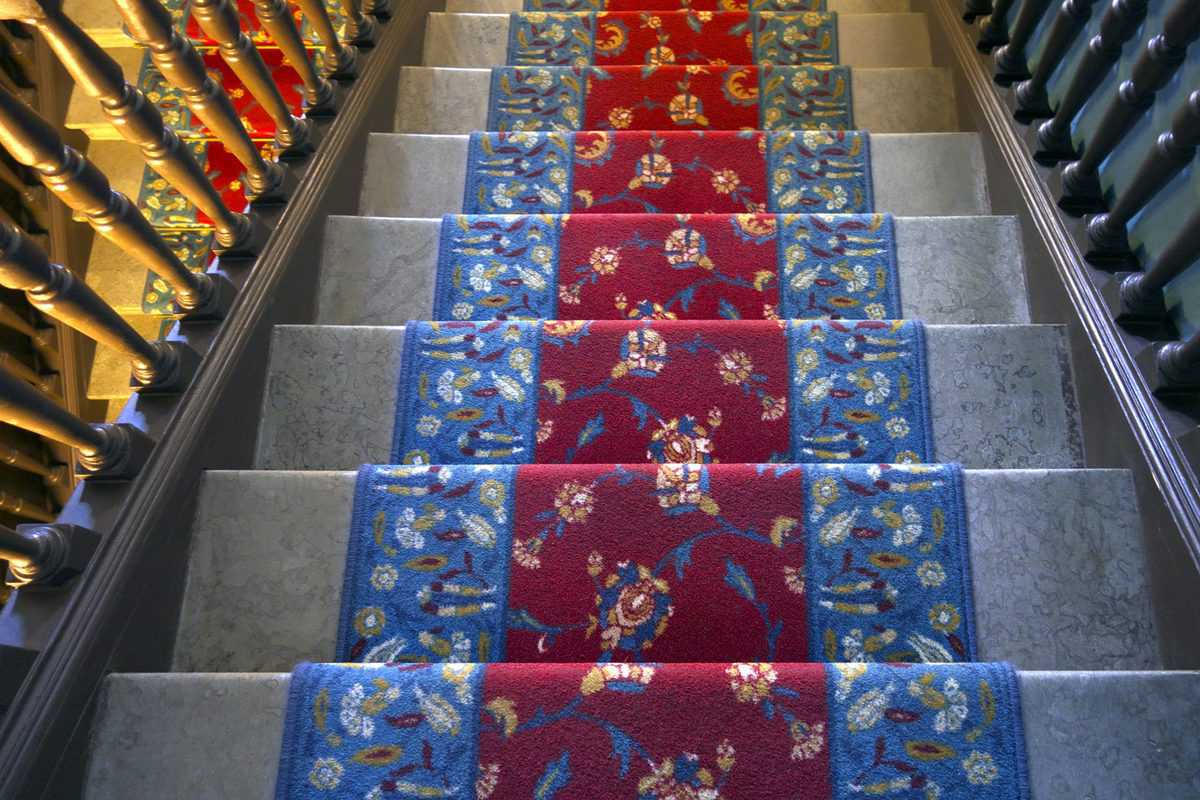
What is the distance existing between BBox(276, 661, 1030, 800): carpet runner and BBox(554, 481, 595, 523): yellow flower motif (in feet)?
0.82

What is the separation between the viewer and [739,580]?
1335 millimetres

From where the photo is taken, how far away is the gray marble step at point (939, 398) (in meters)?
1.52

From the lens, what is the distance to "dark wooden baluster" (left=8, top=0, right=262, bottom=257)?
1155 millimetres

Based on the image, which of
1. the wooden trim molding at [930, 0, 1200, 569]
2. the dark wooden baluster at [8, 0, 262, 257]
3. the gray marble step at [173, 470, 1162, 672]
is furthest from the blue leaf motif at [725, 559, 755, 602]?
the dark wooden baluster at [8, 0, 262, 257]

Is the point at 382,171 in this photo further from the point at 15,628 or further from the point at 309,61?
the point at 15,628

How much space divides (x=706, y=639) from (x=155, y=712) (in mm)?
637

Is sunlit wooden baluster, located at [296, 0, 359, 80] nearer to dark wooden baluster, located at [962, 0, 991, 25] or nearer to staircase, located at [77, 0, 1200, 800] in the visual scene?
staircase, located at [77, 0, 1200, 800]

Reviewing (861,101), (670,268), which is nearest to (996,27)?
(861,101)

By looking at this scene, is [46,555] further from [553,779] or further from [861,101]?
[861,101]

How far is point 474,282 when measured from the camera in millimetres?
1807

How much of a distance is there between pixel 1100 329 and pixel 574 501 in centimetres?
77

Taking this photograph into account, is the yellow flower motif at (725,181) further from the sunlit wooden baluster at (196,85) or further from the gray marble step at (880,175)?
the sunlit wooden baluster at (196,85)

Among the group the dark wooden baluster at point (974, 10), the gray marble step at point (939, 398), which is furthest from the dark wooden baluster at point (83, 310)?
the dark wooden baluster at point (974, 10)

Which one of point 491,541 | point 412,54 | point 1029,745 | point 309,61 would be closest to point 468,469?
point 491,541
